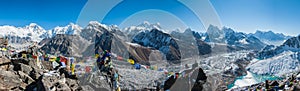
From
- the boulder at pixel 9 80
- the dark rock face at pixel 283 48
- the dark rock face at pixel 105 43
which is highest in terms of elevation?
the dark rock face at pixel 105 43

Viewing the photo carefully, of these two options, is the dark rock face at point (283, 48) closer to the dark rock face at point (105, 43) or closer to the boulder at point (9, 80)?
the dark rock face at point (105, 43)

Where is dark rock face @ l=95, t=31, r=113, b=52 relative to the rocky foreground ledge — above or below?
above

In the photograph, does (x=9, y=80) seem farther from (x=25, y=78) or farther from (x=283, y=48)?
(x=283, y=48)

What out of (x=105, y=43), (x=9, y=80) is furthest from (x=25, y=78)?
(x=105, y=43)

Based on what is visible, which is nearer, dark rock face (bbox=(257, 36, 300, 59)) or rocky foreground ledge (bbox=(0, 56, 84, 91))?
rocky foreground ledge (bbox=(0, 56, 84, 91))

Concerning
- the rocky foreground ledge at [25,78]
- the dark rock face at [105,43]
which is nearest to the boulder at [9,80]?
the rocky foreground ledge at [25,78]

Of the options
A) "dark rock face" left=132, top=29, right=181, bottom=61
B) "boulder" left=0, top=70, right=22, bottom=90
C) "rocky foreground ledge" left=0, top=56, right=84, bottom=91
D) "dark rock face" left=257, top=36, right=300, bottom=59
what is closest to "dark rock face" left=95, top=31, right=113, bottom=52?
"dark rock face" left=132, top=29, right=181, bottom=61

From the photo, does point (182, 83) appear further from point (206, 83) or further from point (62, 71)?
point (62, 71)

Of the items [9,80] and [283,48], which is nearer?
[9,80]

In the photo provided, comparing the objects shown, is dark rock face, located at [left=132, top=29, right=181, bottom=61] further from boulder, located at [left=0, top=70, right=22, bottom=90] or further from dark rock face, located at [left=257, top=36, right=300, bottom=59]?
boulder, located at [left=0, top=70, right=22, bottom=90]
